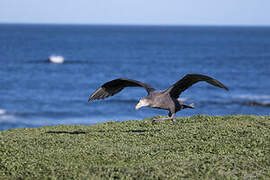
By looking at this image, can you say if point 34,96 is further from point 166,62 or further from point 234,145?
point 166,62

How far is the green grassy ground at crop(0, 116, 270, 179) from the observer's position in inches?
397

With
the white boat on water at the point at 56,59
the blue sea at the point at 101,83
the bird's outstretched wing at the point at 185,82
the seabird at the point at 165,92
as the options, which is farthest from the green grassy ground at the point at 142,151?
the white boat on water at the point at 56,59

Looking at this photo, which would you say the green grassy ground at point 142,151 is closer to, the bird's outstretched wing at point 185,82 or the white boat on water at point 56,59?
the bird's outstretched wing at point 185,82

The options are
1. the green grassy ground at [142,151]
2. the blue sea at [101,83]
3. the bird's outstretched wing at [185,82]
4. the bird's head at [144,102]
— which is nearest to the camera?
the green grassy ground at [142,151]

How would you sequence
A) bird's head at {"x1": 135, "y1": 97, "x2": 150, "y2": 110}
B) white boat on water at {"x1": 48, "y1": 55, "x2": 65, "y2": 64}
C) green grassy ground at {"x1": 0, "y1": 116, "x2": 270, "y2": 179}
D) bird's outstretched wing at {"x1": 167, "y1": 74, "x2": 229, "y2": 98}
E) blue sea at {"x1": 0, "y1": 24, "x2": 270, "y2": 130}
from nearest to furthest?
green grassy ground at {"x1": 0, "y1": 116, "x2": 270, "y2": 179} → bird's outstretched wing at {"x1": 167, "y1": 74, "x2": 229, "y2": 98} → bird's head at {"x1": 135, "y1": 97, "x2": 150, "y2": 110} → blue sea at {"x1": 0, "y1": 24, "x2": 270, "y2": 130} → white boat on water at {"x1": 48, "y1": 55, "x2": 65, "y2": 64}

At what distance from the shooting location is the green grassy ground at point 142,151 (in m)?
10.1

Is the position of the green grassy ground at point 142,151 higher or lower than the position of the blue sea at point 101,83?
higher

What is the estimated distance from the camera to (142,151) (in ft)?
39.5

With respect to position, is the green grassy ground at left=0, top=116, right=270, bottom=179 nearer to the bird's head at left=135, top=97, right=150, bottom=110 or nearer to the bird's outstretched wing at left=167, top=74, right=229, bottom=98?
the bird's head at left=135, top=97, right=150, bottom=110

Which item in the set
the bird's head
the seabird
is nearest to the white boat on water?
the seabird

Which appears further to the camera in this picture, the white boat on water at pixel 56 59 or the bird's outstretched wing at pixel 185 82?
the white boat on water at pixel 56 59

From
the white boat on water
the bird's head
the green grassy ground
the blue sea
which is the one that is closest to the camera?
the green grassy ground

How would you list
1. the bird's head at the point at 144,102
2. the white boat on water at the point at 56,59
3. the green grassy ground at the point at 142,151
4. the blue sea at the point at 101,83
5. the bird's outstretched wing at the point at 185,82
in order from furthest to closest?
the white boat on water at the point at 56,59 < the blue sea at the point at 101,83 < the bird's head at the point at 144,102 < the bird's outstretched wing at the point at 185,82 < the green grassy ground at the point at 142,151

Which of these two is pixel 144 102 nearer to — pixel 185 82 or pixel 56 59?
pixel 185 82
